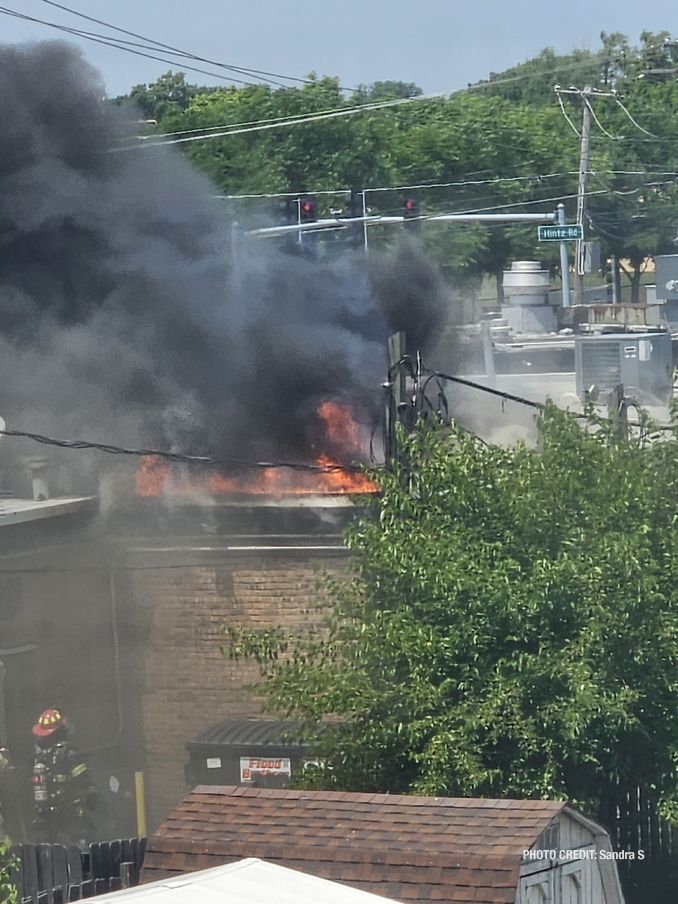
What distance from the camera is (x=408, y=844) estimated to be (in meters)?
6.40

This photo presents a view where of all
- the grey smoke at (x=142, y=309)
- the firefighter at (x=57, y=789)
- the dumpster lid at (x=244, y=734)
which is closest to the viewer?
the dumpster lid at (x=244, y=734)

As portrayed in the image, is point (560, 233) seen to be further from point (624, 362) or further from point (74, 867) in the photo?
point (74, 867)

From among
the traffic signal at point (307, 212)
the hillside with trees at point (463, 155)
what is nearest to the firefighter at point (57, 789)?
the traffic signal at point (307, 212)

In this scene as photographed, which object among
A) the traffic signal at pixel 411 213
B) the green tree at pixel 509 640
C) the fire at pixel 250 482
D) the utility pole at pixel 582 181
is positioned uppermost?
the utility pole at pixel 582 181

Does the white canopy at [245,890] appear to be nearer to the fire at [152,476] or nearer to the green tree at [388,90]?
the fire at [152,476]

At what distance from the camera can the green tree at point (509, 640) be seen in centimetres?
802

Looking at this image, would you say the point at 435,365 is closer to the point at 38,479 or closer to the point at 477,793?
the point at 38,479

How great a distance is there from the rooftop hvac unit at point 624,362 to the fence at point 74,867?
19659 mm

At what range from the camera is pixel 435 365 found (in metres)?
21.3

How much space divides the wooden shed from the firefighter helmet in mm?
4663

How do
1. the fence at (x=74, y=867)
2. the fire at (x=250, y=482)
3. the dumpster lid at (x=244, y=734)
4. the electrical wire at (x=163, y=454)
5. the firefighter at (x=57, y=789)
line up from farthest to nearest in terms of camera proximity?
the fire at (x=250, y=482), the firefighter at (x=57, y=789), the dumpster lid at (x=244, y=734), the electrical wire at (x=163, y=454), the fence at (x=74, y=867)

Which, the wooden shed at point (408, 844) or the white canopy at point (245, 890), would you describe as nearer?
the white canopy at point (245, 890)

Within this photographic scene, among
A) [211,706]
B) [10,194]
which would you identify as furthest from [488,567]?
[10,194]

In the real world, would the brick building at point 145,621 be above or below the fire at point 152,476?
below
